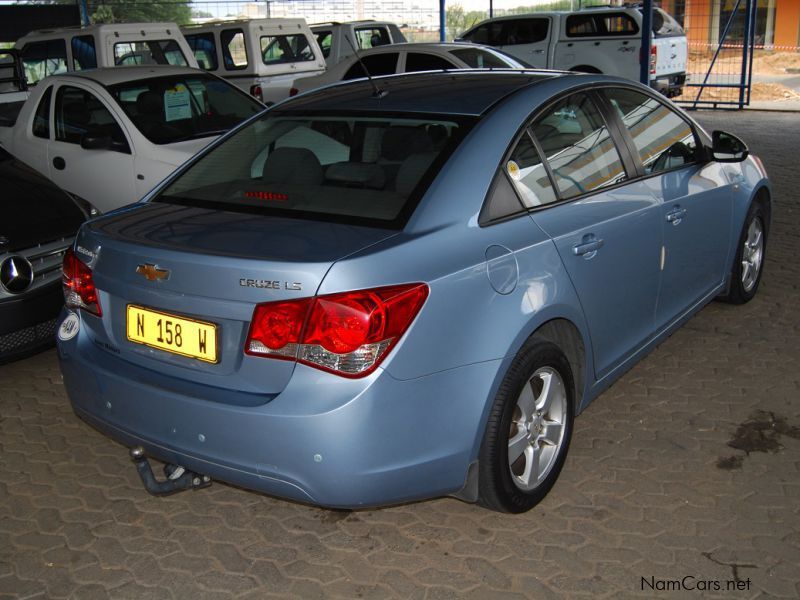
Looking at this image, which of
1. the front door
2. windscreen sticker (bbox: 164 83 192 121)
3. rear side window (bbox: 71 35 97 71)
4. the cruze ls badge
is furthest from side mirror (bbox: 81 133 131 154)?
the cruze ls badge

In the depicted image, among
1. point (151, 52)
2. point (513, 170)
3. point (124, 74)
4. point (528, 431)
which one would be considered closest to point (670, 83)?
point (151, 52)

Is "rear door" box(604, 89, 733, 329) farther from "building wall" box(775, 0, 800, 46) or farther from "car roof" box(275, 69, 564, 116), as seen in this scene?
"building wall" box(775, 0, 800, 46)

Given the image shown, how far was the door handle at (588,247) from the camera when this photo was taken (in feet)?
11.7

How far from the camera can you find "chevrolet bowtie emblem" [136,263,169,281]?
9.87 feet

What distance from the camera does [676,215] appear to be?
14.3 feet

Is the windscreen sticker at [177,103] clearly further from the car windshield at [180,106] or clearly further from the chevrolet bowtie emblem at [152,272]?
the chevrolet bowtie emblem at [152,272]

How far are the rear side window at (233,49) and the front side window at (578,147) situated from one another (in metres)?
11.2

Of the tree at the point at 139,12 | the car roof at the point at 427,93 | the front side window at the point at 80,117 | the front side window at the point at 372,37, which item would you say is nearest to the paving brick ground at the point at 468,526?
the car roof at the point at 427,93

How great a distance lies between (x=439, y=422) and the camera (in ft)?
9.69

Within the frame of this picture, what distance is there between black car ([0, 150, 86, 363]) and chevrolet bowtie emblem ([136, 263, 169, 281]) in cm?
200

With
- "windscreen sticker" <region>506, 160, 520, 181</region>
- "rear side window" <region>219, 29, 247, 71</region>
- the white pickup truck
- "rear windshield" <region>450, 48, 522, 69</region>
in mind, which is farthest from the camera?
the white pickup truck

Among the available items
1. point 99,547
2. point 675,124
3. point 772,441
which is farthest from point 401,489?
point 675,124

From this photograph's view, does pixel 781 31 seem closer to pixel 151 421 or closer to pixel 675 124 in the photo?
pixel 675 124

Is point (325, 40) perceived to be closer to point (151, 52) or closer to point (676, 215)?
point (151, 52)
